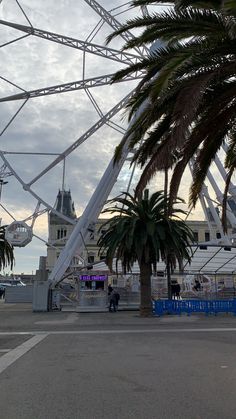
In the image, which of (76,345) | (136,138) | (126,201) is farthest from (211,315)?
(136,138)

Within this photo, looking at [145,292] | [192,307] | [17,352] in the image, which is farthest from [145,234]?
[17,352]

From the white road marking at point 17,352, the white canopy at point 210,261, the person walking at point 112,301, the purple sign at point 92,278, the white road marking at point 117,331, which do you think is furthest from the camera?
the white canopy at point 210,261

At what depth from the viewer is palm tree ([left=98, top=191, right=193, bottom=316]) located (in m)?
27.0

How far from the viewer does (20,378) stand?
31.1 feet

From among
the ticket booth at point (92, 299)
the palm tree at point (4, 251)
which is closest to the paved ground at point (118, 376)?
the ticket booth at point (92, 299)

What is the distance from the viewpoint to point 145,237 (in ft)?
87.7

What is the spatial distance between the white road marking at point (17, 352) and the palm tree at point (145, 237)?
1072cm

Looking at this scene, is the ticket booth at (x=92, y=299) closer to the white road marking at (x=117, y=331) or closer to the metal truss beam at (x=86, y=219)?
the metal truss beam at (x=86, y=219)

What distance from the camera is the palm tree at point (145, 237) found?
2698 centimetres

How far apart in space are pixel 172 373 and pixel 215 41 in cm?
655

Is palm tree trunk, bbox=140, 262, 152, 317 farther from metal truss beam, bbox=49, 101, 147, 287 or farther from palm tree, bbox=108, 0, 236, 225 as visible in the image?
palm tree, bbox=108, 0, 236, 225

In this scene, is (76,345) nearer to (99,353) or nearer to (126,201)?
(99,353)

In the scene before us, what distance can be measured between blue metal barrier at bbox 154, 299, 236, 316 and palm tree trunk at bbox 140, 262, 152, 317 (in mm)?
640

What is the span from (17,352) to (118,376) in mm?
4663
